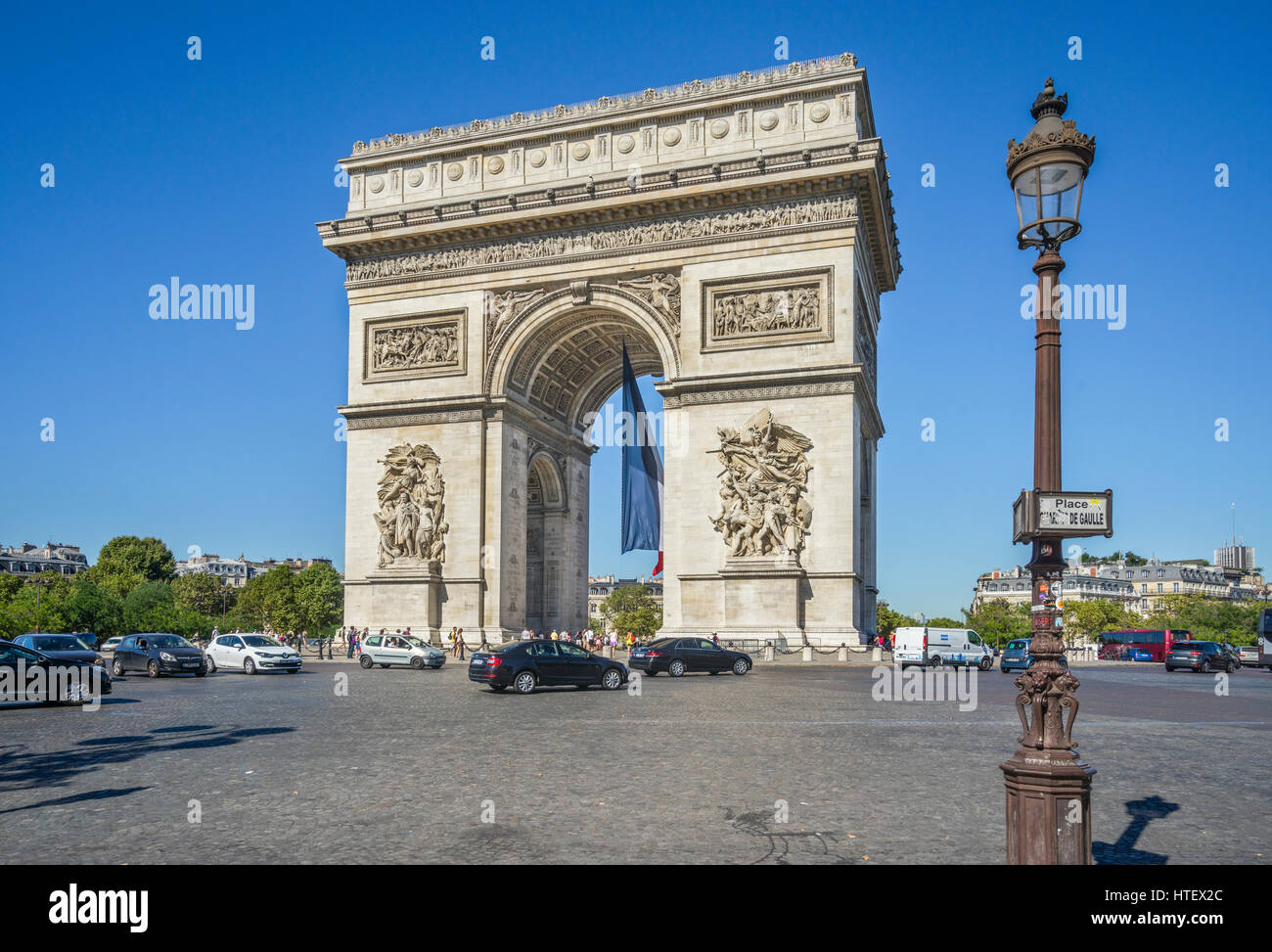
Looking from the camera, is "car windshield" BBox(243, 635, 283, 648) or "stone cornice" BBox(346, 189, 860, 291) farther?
"stone cornice" BBox(346, 189, 860, 291)

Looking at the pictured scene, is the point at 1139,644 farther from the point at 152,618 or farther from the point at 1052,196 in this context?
the point at 1052,196

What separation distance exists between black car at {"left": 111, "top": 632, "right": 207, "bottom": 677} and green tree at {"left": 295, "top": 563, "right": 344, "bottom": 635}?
61.5 meters

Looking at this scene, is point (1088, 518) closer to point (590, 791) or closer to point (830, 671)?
point (590, 791)

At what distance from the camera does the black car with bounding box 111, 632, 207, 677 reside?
28922 millimetres

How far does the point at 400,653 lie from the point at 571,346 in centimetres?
1333

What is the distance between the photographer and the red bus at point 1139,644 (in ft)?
171

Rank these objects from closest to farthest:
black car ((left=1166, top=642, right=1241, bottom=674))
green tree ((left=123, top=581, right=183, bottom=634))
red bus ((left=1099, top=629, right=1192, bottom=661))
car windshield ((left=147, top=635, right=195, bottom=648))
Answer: car windshield ((left=147, top=635, right=195, bottom=648))
black car ((left=1166, top=642, right=1241, bottom=674))
red bus ((left=1099, top=629, right=1192, bottom=661))
green tree ((left=123, top=581, right=183, bottom=634))

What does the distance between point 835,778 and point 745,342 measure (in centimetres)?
2461

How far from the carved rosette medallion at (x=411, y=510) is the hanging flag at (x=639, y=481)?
6498 millimetres

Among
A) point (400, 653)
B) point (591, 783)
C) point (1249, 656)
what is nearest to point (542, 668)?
point (400, 653)

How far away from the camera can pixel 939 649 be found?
38094 mm

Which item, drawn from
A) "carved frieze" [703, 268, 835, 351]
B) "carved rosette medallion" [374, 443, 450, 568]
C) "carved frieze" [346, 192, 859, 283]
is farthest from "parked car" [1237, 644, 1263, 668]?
"carved rosette medallion" [374, 443, 450, 568]

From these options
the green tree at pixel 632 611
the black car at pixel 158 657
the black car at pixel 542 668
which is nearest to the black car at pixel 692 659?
the black car at pixel 542 668

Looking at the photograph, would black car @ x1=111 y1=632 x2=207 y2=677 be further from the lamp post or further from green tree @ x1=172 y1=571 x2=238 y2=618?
green tree @ x1=172 y1=571 x2=238 y2=618
